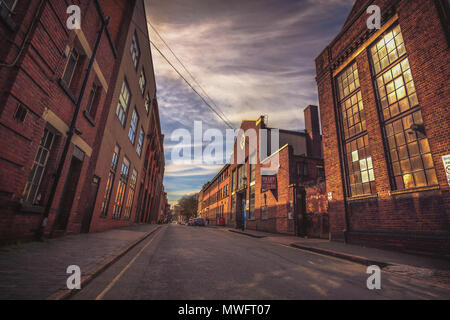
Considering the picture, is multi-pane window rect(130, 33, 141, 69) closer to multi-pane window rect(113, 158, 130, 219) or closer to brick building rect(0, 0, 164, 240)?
brick building rect(0, 0, 164, 240)

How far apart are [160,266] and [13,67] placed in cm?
498

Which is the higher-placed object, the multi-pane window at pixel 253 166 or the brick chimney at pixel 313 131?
the brick chimney at pixel 313 131

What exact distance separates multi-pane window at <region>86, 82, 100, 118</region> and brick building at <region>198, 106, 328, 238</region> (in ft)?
44.2

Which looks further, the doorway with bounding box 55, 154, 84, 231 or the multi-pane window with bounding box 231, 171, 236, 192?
the multi-pane window with bounding box 231, 171, 236, 192

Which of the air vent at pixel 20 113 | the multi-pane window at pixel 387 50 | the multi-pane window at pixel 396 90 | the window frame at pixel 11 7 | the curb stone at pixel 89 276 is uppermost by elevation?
the multi-pane window at pixel 387 50

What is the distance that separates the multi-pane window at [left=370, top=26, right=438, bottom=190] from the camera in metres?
7.89

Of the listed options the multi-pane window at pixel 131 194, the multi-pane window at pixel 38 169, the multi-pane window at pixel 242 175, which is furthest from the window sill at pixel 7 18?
the multi-pane window at pixel 242 175

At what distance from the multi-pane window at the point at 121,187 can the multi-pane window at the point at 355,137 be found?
13854 millimetres

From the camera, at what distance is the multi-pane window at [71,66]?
6918 millimetres

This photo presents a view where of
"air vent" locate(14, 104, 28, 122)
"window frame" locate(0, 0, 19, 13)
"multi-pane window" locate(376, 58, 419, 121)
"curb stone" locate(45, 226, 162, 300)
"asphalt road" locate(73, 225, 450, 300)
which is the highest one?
"multi-pane window" locate(376, 58, 419, 121)

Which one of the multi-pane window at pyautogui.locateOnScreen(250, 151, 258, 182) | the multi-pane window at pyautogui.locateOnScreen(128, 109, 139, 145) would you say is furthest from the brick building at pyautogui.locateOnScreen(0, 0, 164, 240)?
the multi-pane window at pyautogui.locateOnScreen(250, 151, 258, 182)

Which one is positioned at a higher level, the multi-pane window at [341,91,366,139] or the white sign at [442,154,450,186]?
the multi-pane window at [341,91,366,139]

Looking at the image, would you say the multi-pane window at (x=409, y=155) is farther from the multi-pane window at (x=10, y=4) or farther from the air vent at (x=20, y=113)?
the multi-pane window at (x=10, y=4)
